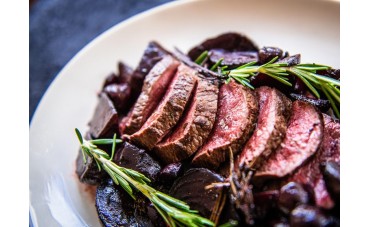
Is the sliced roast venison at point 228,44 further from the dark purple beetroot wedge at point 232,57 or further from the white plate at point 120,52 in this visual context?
the white plate at point 120,52

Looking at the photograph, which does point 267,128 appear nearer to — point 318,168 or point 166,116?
point 318,168

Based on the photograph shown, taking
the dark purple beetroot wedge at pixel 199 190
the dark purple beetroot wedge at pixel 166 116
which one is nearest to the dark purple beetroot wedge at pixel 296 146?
the dark purple beetroot wedge at pixel 199 190

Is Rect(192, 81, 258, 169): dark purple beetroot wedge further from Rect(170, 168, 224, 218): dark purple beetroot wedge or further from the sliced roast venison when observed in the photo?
the sliced roast venison

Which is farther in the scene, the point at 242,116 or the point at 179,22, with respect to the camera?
the point at 179,22

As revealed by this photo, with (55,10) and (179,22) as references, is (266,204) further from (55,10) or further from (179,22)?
(55,10)

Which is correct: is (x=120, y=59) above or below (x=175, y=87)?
above

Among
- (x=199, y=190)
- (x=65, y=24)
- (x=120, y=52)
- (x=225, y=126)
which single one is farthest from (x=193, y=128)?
(x=65, y=24)

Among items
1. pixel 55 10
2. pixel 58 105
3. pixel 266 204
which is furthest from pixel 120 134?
pixel 55 10
